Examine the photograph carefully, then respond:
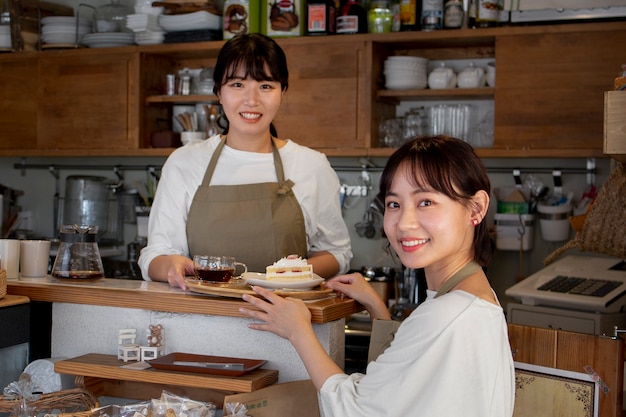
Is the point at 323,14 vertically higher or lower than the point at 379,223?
higher

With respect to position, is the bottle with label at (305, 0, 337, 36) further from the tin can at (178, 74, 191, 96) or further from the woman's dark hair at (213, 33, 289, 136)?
the woman's dark hair at (213, 33, 289, 136)

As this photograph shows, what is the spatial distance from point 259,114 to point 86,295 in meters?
0.80

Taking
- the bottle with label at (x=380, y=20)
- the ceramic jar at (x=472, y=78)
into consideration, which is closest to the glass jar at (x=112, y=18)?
the bottle with label at (x=380, y=20)

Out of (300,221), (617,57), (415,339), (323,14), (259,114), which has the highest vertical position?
(323,14)

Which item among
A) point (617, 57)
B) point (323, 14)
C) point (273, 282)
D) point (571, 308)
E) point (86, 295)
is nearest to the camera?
point (273, 282)

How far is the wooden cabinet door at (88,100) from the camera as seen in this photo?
473 centimetres

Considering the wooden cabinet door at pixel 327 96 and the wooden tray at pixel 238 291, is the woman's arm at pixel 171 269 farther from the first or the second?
the wooden cabinet door at pixel 327 96

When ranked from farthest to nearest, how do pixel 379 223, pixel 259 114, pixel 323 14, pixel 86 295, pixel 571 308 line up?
pixel 379 223, pixel 323 14, pixel 571 308, pixel 259 114, pixel 86 295

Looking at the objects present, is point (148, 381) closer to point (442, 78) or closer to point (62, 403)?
point (62, 403)

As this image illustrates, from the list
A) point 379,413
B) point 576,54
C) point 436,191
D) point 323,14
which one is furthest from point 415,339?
point 323,14

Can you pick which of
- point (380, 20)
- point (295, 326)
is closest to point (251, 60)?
point (295, 326)

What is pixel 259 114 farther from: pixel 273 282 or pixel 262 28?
pixel 262 28

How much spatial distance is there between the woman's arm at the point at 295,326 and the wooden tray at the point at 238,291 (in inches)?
2.2

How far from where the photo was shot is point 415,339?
144cm
